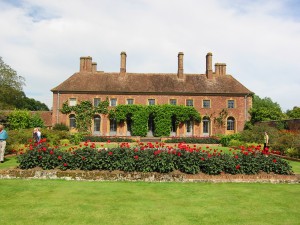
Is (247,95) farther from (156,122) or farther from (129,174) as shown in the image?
(129,174)

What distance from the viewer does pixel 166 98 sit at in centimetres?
3095

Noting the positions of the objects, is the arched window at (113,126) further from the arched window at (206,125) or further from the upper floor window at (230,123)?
the upper floor window at (230,123)

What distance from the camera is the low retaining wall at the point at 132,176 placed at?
7.79 meters

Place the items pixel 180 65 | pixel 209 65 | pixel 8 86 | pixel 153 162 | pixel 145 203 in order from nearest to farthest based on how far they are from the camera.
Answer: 1. pixel 145 203
2. pixel 153 162
3. pixel 209 65
4. pixel 180 65
5. pixel 8 86

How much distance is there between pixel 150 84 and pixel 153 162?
24188mm

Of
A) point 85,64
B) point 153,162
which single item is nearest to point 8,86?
point 85,64

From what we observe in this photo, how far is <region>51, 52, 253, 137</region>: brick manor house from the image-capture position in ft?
100

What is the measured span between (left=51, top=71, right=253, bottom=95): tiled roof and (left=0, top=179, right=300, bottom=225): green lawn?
2383cm

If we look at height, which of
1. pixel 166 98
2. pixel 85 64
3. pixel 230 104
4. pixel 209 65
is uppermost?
pixel 85 64

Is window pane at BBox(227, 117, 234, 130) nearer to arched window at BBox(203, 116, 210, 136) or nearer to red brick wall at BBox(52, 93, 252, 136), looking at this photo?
red brick wall at BBox(52, 93, 252, 136)

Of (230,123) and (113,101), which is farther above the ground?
(113,101)

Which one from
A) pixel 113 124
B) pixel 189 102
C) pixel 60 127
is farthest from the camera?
pixel 189 102

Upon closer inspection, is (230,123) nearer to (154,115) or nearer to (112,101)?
(154,115)

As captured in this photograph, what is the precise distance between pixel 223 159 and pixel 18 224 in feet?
20.4
